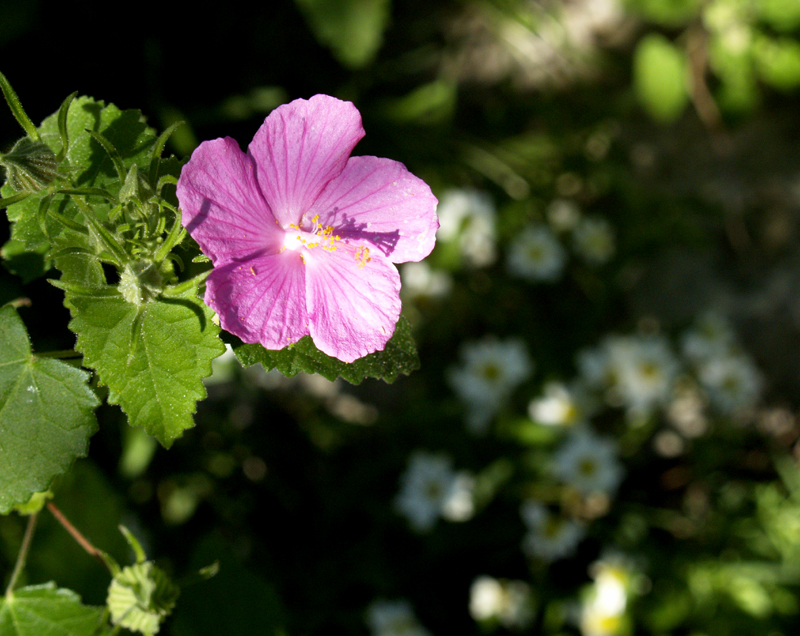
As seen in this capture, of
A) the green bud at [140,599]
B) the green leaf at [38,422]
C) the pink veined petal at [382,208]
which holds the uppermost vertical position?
the pink veined petal at [382,208]

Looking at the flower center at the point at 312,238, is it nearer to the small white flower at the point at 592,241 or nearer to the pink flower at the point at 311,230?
the pink flower at the point at 311,230

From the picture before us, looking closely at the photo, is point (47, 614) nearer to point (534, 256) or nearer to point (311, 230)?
point (311, 230)

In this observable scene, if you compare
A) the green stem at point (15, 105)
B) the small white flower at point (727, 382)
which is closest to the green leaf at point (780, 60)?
the small white flower at point (727, 382)

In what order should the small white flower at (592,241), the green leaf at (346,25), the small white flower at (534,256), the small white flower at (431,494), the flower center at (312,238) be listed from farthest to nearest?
the small white flower at (592,241) < the small white flower at (534,256) < the small white flower at (431,494) < the green leaf at (346,25) < the flower center at (312,238)

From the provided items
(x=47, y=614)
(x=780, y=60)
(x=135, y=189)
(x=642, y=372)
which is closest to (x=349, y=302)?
(x=135, y=189)

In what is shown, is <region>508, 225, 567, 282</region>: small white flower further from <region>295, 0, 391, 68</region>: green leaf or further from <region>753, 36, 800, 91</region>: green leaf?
<region>753, 36, 800, 91</region>: green leaf

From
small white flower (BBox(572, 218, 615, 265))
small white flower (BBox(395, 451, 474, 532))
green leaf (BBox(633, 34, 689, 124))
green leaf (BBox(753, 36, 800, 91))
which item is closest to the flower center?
small white flower (BBox(395, 451, 474, 532))
